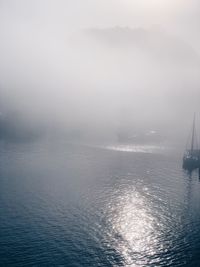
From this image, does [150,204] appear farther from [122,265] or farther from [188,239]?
[122,265]

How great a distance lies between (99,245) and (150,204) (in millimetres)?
44559

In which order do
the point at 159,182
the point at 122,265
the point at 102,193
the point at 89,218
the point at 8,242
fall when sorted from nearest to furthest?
the point at 122,265 < the point at 8,242 < the point at 89,218 < the point at 102,193 < the point at 159,182

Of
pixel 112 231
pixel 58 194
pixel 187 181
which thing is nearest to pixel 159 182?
pixel 187 181

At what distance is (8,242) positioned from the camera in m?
103

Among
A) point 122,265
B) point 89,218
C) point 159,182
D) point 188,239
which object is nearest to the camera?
point 122,265

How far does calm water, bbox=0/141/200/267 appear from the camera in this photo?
98.6 meters

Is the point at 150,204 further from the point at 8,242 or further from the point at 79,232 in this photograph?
the point at 8,242

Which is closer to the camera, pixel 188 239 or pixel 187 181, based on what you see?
pixel 188 239

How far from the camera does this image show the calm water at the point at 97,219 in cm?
9862

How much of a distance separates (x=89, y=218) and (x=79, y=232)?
12.6 meters

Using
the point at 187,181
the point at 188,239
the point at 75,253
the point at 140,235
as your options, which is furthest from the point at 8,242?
the point at 187,181

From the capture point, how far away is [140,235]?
374 feet

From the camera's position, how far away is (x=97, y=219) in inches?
4887

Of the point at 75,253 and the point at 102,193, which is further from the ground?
the point at 102,193
